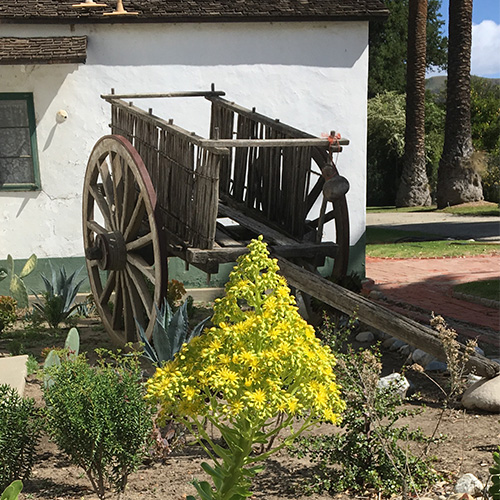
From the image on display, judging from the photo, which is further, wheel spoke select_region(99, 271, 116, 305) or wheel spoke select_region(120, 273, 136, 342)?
wheel spoke select_region(99, 271, 116, 305)

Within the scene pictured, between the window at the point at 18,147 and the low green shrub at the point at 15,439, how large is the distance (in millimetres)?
5652

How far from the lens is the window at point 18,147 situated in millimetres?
9258

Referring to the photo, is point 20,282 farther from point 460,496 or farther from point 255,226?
point 460,496

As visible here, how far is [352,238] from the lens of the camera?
9.80 metres

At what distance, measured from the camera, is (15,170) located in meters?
9.34

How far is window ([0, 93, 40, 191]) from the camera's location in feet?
30.4

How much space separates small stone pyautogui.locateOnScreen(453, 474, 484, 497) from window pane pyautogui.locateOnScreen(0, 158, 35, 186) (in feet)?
22.2

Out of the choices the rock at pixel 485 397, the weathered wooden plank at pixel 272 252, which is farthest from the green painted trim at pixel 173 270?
the rock at pixel 485 397

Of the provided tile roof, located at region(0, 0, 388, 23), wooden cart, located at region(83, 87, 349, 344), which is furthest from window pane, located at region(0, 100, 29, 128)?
wooden cart, located at region(83, 87, 349, 344)

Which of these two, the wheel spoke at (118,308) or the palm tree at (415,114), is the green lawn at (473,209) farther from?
the wheel spoke at (118,308)

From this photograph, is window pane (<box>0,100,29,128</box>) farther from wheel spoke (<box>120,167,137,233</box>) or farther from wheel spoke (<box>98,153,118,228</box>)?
wheel spoke (<box>120,167,137,233</box>)

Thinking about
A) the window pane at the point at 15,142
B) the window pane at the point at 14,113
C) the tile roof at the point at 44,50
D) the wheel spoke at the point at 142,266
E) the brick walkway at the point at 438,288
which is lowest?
the brick walkway at the point at 438,288

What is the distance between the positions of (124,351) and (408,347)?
8.06ft

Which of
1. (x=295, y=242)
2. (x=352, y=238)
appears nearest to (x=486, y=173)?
(x=352, y=238)
